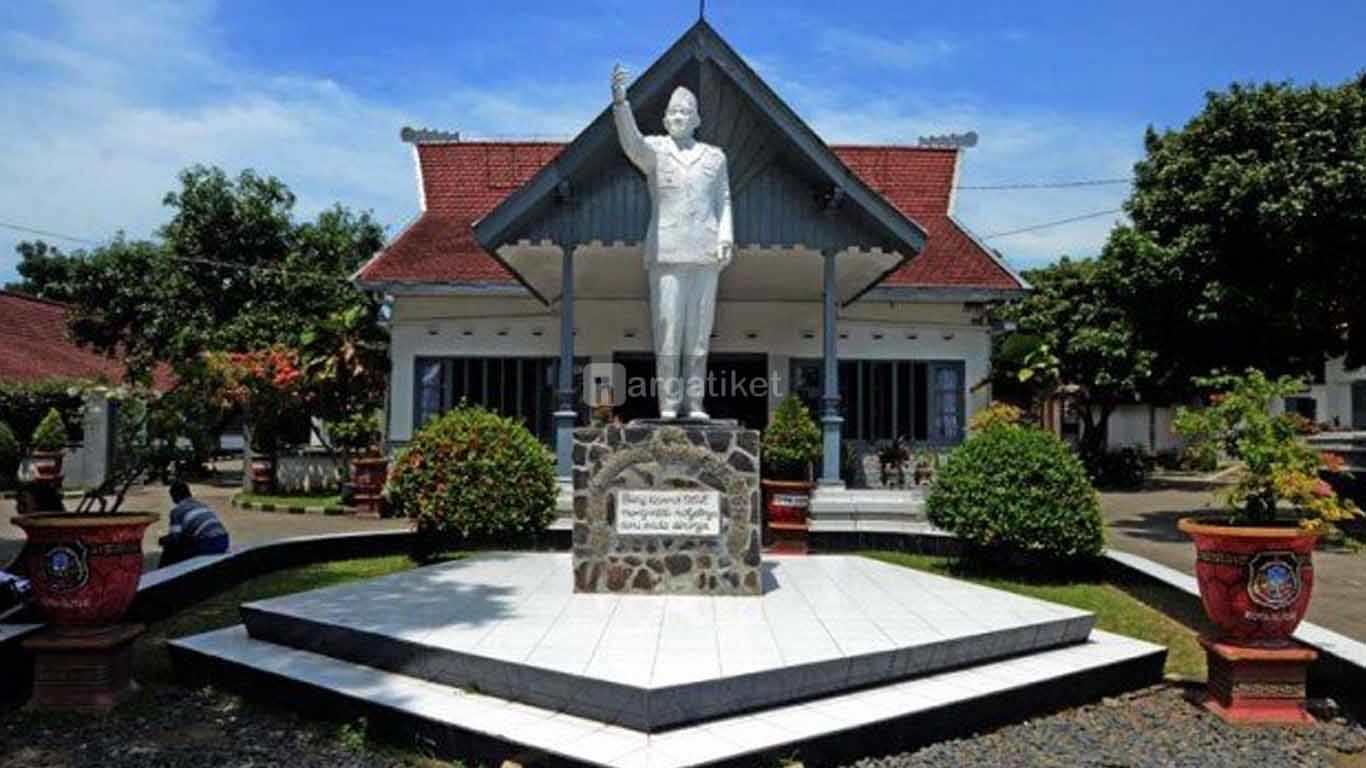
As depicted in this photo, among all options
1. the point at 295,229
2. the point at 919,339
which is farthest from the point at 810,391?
→ the point at 295,229

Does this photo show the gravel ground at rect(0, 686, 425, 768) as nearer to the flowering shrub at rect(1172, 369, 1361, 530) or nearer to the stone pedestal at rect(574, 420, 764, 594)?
the stone pedestal at rect(574, 420, 764, 594)

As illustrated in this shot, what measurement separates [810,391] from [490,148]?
8485mm

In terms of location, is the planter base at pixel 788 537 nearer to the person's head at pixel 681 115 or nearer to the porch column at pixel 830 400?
the porch column at pixel 830 400

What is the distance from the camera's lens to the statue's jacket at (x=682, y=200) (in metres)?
7.95

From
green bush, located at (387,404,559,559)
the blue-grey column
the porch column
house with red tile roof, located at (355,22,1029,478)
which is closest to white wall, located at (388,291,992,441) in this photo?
house with red tile roof, located at (355,22,1029,478)

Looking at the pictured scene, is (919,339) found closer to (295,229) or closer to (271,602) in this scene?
(271,602)

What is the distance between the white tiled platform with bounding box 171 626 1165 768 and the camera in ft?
15.1

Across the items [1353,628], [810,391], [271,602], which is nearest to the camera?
[271,602]

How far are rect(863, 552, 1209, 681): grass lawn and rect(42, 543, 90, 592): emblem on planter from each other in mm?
6737

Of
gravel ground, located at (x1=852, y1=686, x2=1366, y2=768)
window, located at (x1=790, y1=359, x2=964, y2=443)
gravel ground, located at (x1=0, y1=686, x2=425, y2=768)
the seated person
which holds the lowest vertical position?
gravel ground, located at (x1=852, y1=686, x2=1366, y2=768)

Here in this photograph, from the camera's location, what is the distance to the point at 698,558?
303 inches

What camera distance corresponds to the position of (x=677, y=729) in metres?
4.88

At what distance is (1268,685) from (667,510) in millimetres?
3977

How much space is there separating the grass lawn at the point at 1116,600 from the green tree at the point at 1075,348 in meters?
14.0
